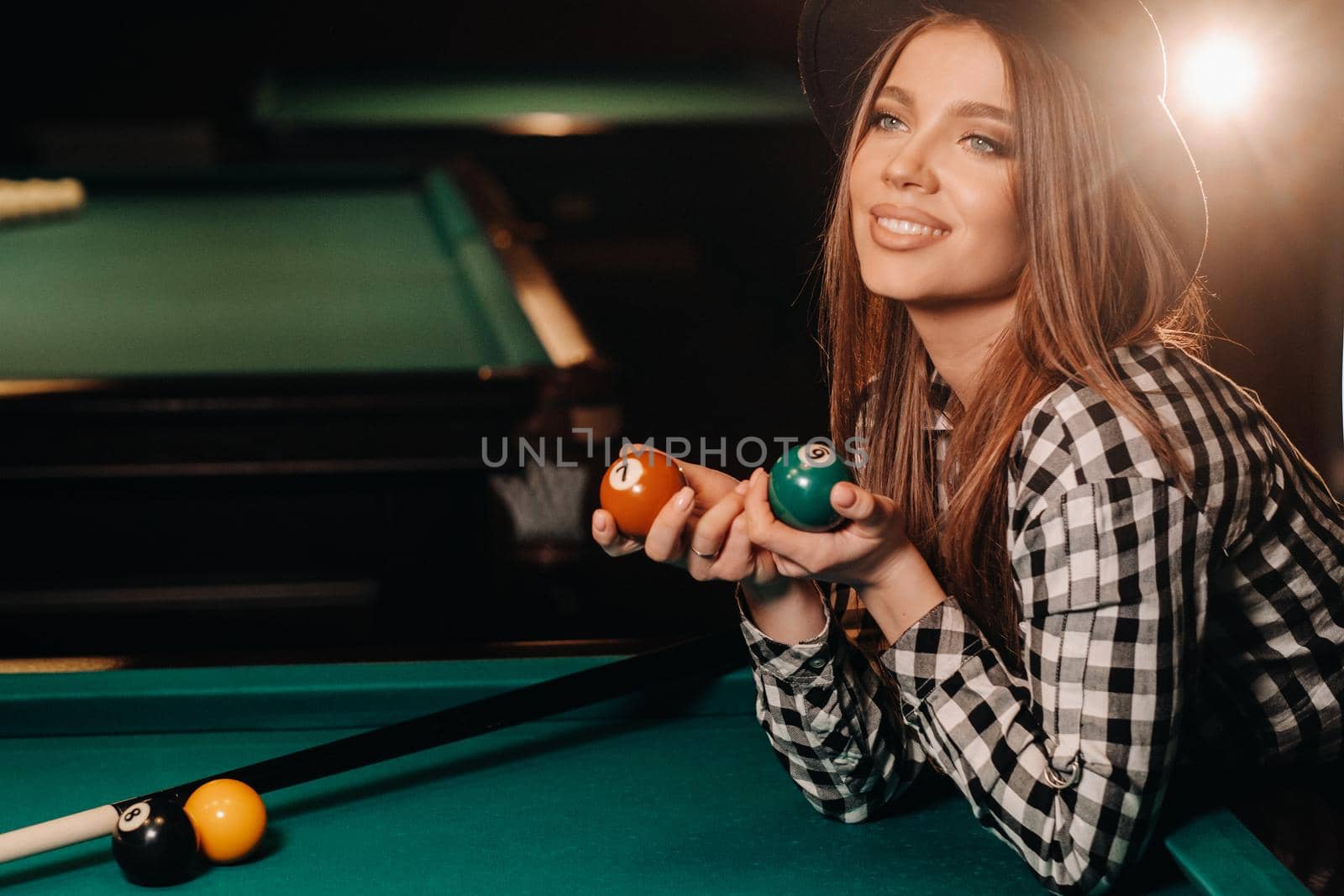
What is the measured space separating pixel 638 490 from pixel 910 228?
37 cm

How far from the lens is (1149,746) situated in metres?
1.15

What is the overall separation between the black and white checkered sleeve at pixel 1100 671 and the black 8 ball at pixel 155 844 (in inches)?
27.2

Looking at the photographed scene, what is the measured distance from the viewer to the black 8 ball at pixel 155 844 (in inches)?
45.4

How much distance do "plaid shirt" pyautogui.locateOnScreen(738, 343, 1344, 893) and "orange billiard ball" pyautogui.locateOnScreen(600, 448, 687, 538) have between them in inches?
7.1

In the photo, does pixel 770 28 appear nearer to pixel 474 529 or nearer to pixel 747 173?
pixel 747 173

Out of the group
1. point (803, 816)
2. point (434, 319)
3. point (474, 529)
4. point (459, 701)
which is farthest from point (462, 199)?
point (803, 816)

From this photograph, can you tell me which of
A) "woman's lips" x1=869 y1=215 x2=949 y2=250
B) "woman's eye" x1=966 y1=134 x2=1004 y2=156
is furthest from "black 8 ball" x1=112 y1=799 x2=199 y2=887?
"woman's eye" x1=966 y1=134 x2=1004 y2=156

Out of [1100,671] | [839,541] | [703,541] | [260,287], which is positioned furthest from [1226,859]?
[260,287]

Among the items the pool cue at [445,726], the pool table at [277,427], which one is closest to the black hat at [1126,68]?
the pool cue at [445,726]

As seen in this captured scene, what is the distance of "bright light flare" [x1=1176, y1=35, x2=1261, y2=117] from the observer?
7.11 feet

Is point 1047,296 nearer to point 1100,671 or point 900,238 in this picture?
point 900,238

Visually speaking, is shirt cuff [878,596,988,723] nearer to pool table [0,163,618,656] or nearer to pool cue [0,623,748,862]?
pool cue [0,623,748,862]

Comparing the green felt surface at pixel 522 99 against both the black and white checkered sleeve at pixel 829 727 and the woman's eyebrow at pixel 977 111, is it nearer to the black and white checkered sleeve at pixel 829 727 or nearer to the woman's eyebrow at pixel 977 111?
the woman's eyebrow at pixel 977 111

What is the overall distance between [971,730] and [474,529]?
1456mm
